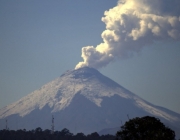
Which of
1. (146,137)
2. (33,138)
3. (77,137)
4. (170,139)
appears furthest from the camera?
(77,137)

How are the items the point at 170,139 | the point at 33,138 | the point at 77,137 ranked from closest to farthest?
the point at 170,139, the point at 33,138, the point at 77,137

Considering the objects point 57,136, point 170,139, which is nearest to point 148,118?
point 170,139

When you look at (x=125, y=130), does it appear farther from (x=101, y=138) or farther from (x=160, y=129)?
(x=101, y=138)

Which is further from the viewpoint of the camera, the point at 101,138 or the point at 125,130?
the point at 101,138

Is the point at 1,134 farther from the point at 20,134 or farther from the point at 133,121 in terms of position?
the point at 133,121

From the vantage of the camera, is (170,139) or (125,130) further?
(125,130)

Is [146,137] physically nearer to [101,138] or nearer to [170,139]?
[170,139]

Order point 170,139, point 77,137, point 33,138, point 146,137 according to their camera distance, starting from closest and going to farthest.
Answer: point 170,139 < point 146,137 < point 33,138 < point 77,137

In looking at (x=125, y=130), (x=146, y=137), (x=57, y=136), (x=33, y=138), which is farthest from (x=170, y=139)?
(x=57, y=136)

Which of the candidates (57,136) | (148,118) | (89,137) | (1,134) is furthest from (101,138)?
(148,118)
